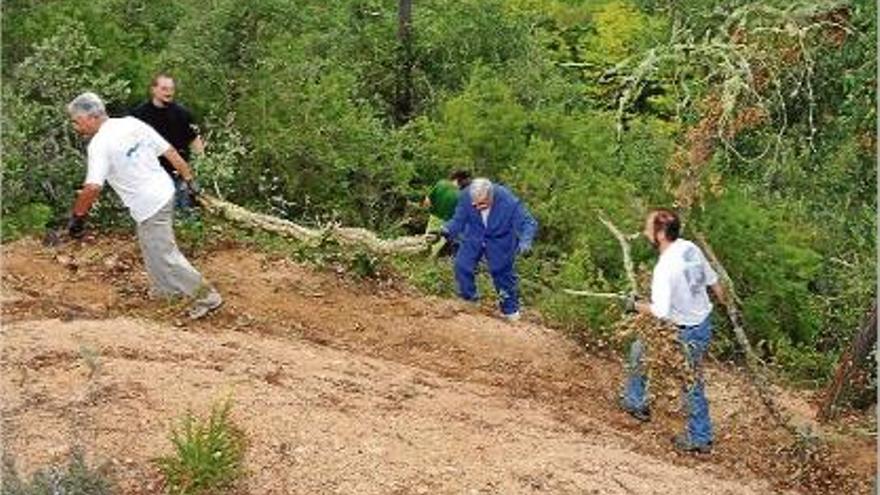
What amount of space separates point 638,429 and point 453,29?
10.1 metres

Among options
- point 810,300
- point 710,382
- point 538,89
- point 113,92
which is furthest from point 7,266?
point 538,89

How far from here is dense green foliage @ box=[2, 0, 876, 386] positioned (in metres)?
7.57

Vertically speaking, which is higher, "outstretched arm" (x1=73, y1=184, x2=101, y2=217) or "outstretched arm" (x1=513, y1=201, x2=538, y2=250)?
"outstretched arm" (x1=73, y1=184, x2=101, y2=217)

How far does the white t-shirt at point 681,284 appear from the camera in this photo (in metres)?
6.98

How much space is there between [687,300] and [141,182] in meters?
3.28

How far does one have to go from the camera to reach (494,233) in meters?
9.16

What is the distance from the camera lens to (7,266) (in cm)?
895

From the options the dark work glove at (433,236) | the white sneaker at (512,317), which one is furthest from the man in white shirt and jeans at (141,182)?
the dark work glove at (433,236)

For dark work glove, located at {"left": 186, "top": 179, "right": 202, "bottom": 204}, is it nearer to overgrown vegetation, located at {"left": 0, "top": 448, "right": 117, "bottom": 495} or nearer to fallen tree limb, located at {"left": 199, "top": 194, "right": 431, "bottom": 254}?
fallen tree limb, located at {"left": 199, "top": 194, "right": 431, "bottom": 254}

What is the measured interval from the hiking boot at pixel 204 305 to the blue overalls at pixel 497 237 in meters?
1.88

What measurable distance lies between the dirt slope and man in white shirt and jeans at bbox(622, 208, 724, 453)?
26 centimetres

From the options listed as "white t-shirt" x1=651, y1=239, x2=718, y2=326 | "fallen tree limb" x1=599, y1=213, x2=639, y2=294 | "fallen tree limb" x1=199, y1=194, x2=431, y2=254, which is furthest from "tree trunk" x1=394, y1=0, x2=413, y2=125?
"white t-shirt" x1=651, y1=239, x2=718, y2=326

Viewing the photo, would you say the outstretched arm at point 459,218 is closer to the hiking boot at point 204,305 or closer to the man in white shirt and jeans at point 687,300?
the hiking boot at point 204,305

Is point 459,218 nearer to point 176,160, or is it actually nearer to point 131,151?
point 176,160
